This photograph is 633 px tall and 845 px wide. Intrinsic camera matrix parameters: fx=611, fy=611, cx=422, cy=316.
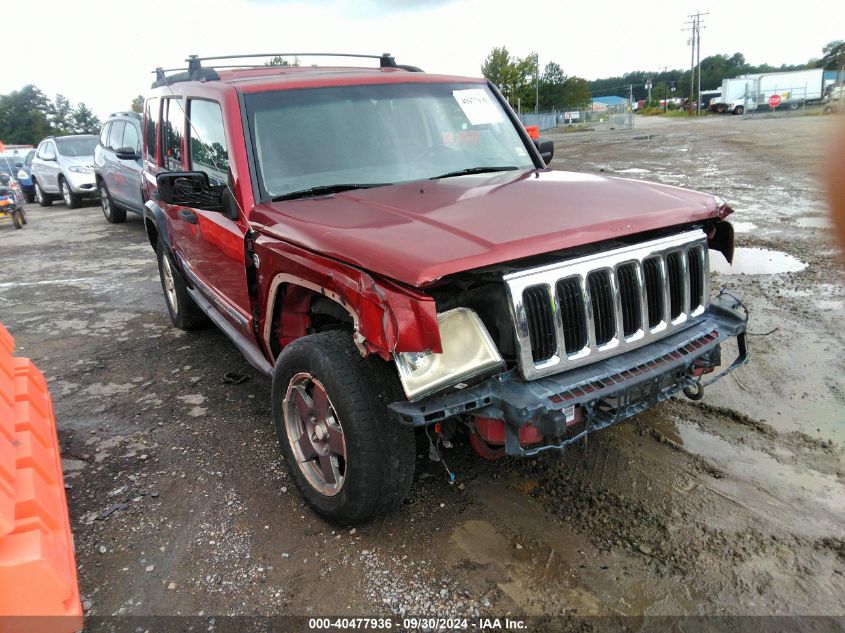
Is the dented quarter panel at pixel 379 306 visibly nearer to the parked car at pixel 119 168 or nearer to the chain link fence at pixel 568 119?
the parked car at pixel 119 168

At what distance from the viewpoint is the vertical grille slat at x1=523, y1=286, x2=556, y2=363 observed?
8.09ft

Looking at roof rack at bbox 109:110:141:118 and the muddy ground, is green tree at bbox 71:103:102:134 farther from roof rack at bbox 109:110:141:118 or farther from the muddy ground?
the muddy ground

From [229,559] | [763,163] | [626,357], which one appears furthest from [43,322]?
[763,163]

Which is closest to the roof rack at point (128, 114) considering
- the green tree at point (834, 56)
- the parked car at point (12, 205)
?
the parked car at point (12, 205)

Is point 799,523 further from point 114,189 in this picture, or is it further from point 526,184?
point 114,189

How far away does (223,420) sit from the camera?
4.05 metres

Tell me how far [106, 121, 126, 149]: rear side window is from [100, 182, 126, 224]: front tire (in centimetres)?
123

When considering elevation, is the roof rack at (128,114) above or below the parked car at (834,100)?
above

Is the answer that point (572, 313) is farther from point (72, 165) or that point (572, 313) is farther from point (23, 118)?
point (23, 118)

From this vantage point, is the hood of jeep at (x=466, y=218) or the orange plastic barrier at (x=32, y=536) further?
the hood of jeep at (x=466, y=218)

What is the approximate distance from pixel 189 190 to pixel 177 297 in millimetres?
2523

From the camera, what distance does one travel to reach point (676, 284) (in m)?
2.96

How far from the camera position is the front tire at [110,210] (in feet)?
39.6

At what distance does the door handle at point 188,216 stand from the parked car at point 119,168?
5882 mm
